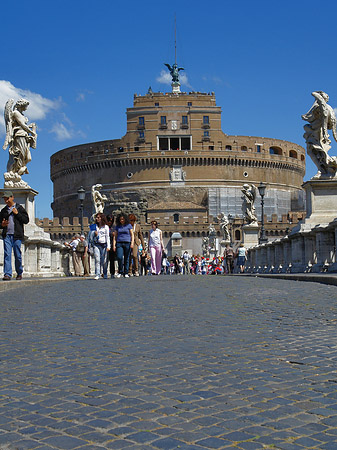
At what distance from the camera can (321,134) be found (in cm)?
1162

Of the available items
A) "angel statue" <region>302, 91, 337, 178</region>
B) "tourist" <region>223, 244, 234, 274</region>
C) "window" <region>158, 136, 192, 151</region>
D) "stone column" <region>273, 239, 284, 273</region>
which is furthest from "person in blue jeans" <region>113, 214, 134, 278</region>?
"window" <region>158, 136, 192, 151</region>

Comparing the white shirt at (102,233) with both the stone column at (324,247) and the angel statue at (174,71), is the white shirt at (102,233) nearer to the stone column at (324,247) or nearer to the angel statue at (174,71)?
the stone column at (324,247)

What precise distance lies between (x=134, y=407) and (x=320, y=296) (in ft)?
14.5

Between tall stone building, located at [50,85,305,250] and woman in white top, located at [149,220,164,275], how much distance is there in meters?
53.2

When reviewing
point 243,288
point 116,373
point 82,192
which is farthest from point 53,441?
point 82,192

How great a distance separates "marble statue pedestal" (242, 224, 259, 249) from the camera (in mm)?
22750

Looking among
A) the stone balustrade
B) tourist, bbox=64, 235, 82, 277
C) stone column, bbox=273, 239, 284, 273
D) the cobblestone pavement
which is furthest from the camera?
tourist, bbox=64, 235, 82, 277

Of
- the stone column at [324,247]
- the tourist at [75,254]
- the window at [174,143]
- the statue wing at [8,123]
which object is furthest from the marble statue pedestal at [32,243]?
the window at [174,143]

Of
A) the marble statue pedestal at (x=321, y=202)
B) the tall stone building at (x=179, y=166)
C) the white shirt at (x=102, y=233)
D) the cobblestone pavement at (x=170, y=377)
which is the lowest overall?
the cobblestone pavement at (x=170, y=377)

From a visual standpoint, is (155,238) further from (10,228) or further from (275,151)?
(275,151)

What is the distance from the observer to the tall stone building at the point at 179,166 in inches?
2813

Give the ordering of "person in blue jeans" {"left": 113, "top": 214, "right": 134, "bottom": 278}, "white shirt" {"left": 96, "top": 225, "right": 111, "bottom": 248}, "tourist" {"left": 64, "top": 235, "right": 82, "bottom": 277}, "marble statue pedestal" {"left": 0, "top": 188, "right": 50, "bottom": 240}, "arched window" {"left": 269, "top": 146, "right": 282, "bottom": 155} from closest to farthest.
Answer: "white shirt" {"left": 96, "top": 225, "right": 111, "bottom": 248} → "marble statue pedestal" {"left": 0, "top": 188, "right": 50, "bottom": 240} → "person in blue jeans" {"left": 113, "top": 214, "right": 134, "bottom": 278} → "tourist" {"left": 64, "top": 235, "right": 82, "bottom": 277} → "arched window" {"left": 269, "top": 146, "right": 282, "bottom": 155}

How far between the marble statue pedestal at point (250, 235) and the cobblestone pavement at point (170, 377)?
1665cm

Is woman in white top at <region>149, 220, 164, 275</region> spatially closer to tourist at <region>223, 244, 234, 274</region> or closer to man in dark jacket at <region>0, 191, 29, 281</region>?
man in dark jacket at <region>0, 191, 29, 281</region>
